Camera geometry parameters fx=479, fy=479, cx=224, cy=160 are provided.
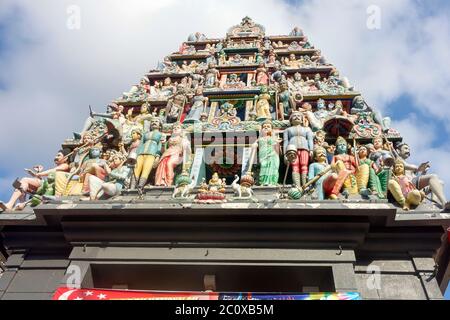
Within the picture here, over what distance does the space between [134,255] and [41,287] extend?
1.81m

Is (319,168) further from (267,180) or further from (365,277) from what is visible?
(365,277)

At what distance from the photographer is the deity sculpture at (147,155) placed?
1080 cm

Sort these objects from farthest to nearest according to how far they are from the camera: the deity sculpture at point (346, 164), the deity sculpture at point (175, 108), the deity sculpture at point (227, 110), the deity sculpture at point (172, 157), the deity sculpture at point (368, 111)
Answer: the deity sculpture at point (175, 108), the deity sculpture at point (227, 110), the deity sculpture at point (368, 111), the deity sculpture at point (172, 157), the deity sculpture at point (346, 164)

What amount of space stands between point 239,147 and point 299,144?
1.77m

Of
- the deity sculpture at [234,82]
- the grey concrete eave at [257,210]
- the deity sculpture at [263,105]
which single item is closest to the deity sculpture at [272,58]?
the deity sculpture at [234,82]

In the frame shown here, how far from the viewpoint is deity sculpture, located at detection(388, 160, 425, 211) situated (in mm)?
9008

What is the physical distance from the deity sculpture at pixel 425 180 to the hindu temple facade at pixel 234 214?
3cm

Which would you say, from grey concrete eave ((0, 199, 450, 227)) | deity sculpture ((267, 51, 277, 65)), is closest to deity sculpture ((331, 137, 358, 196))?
grey concrete eave ((0, 199, 450, 227))

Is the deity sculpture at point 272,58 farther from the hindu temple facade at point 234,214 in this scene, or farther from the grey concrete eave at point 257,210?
the grey concrete eave at point 257,210

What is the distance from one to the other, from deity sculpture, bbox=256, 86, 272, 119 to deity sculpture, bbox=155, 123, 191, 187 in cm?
255

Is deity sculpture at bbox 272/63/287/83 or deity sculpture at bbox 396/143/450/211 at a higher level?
deity sculpture at bbox 272/63/287/83

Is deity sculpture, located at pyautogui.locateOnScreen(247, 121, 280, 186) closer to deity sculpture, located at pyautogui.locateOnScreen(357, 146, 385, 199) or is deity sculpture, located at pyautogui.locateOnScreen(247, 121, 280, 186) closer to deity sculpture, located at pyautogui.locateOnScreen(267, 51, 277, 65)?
deity sculpture, located at pyautogui.locateOnScreen(357, 146, 385, 199)

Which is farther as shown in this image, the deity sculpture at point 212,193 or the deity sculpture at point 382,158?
the deity sculpture at point 382,158

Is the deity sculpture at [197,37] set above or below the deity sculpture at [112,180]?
above
